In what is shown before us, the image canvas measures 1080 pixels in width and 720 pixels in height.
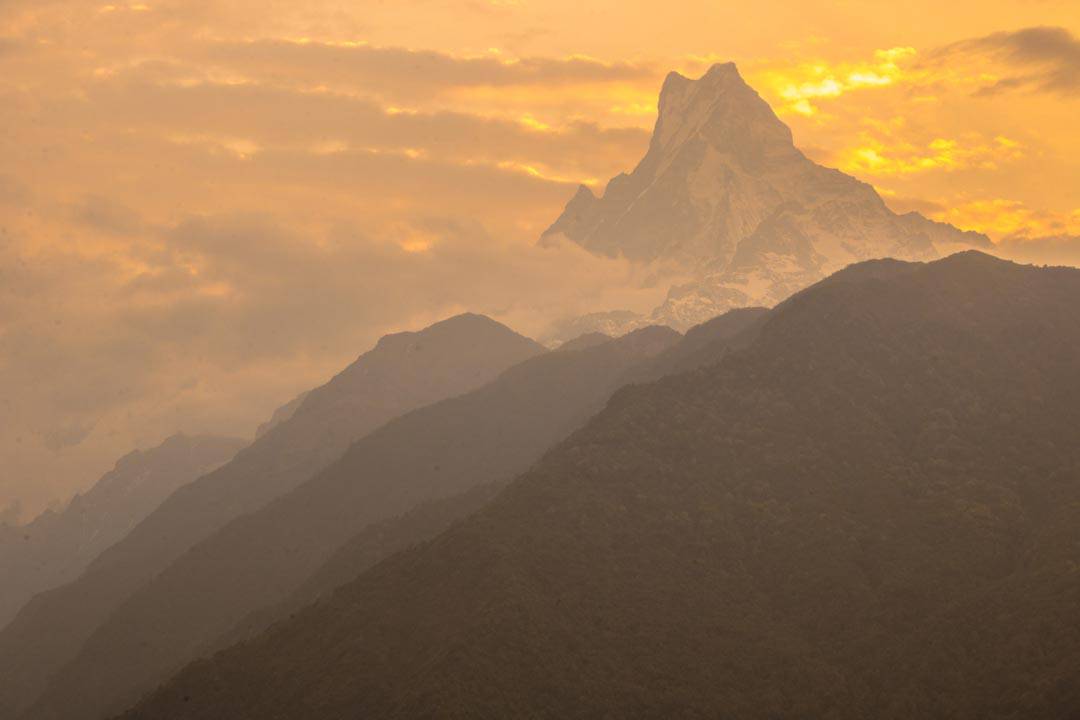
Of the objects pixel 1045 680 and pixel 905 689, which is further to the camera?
pixel 905 689

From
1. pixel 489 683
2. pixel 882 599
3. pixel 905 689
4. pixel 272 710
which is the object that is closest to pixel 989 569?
pixel 882 599

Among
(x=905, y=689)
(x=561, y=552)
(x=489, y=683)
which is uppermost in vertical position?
(x=561, y=552)

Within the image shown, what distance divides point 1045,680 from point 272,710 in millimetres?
105145

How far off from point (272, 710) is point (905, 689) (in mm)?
89934

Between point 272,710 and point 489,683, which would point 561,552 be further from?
point 272,710

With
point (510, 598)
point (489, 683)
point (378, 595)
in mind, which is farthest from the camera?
point (378, 595)

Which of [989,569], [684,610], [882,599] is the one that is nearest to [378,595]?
[684,610]

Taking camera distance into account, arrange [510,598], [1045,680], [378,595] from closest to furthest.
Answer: [1045,680]
[510,598]
[378,595]

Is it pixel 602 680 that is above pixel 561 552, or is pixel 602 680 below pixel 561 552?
below

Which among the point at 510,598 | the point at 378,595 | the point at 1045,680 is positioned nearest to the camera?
the point at 1045,680

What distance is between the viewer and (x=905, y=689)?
159 m

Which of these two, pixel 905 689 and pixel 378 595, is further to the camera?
pixel 378 595

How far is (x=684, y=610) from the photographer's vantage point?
182 metres

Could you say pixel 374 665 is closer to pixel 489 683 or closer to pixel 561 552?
pixel 489 683
